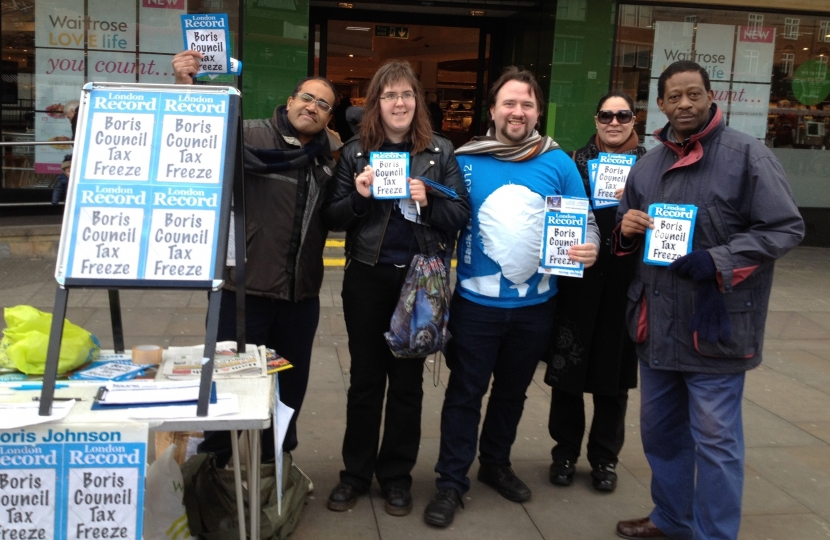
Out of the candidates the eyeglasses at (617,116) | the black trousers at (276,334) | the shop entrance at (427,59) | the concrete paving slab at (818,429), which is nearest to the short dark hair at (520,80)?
the eyeglasses at (617,116)

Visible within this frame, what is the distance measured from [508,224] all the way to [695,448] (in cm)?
123

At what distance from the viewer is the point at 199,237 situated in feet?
9.23

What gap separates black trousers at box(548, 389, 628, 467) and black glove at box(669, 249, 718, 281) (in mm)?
1160

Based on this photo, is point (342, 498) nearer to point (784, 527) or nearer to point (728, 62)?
point (784, 527)

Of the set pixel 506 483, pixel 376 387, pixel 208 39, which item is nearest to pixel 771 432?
pixel 506 483

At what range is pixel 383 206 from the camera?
3684 millimetres

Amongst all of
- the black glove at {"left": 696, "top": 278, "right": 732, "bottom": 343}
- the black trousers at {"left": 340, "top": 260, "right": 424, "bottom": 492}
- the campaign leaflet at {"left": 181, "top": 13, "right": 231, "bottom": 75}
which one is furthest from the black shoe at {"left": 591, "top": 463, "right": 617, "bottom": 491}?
the campaign leaflet at {"left": 181, "top": 13, "right": 231, "bottom": 75}

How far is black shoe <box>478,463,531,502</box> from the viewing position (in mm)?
4059

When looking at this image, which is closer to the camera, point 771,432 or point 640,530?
point 640,530

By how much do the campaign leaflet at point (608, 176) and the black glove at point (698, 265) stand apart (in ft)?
2.64

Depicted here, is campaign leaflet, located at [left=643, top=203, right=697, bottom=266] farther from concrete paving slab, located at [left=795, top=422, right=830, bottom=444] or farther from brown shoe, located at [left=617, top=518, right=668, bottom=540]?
concrete paving slab, located at [left=795, top=422, right=830, bottom=444]

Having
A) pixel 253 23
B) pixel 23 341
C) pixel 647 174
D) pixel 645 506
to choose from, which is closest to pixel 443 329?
pixel 647 174

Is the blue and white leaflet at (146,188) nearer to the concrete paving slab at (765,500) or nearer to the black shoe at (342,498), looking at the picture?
the black shoe at (342,498)

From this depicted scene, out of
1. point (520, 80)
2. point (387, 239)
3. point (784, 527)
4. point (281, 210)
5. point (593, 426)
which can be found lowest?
point (784, 527)
